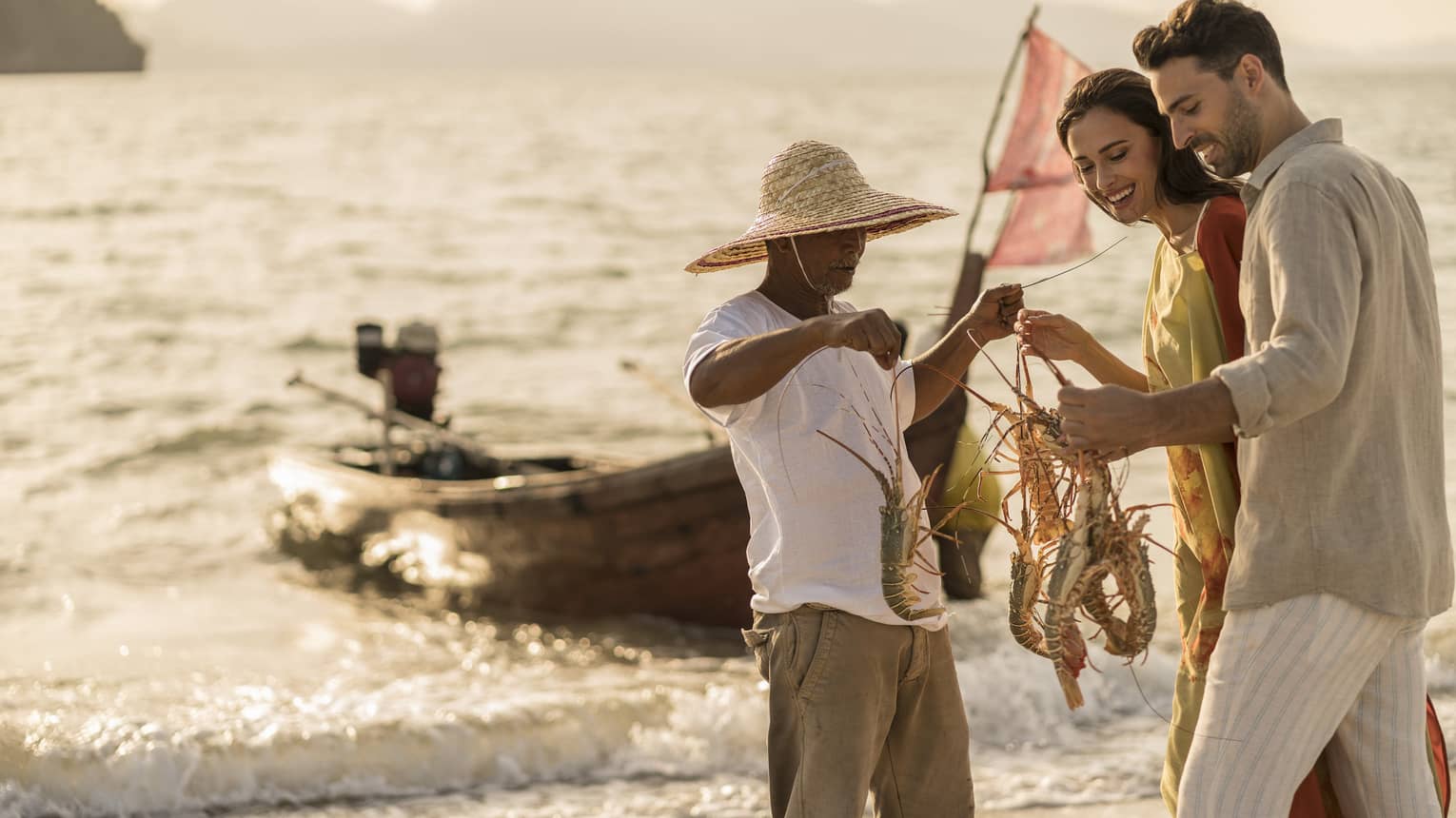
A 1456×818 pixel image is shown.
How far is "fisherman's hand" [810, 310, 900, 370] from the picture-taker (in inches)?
104

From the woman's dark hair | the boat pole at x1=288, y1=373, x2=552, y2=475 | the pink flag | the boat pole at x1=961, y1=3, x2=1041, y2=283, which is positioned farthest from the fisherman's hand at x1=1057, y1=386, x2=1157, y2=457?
the boat pole at x1=288, y1=373, x2=552, y2=475

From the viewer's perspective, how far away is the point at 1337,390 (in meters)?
2.29

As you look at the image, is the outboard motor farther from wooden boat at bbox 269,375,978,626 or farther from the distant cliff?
the distant cliff

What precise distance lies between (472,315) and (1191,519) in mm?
21323

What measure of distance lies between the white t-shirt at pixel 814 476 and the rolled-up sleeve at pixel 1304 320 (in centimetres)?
89

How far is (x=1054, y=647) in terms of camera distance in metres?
2.74

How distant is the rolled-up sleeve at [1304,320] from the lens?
7.40ft

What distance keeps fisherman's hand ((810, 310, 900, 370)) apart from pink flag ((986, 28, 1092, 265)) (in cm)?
570

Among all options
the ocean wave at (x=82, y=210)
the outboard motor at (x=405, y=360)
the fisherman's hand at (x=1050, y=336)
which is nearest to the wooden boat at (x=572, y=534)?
the outboard motor at (x=405, y=360)

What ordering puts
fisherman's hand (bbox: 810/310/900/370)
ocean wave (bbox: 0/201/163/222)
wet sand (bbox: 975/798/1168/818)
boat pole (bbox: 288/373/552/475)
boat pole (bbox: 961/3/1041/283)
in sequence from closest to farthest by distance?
fisherman's hand (bbox: 810/310/900/370)
wet sand (bbox: 975/798/1168/818)
boat pole (bbox: 961/3/1041/283)
boat pole (bbox: 288/373/552/475)
ocean wave (bbox: 0/201/163/222)

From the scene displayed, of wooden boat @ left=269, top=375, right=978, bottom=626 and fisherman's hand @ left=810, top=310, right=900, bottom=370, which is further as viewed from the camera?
wooden boat @ left=269, top=375, right=978, bottom=626

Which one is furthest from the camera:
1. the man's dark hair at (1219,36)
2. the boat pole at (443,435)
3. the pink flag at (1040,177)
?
the boat pole at (443,435)

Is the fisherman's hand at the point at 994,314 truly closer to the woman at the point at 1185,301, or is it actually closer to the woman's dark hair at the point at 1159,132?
the woman at the point at 1185,301

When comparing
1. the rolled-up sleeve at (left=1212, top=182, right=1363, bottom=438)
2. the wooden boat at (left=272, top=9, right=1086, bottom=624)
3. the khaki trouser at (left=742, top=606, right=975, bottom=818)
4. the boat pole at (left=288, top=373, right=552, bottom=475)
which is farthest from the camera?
the boat pole at (left=288, top=373, right=552, bottom=475)
